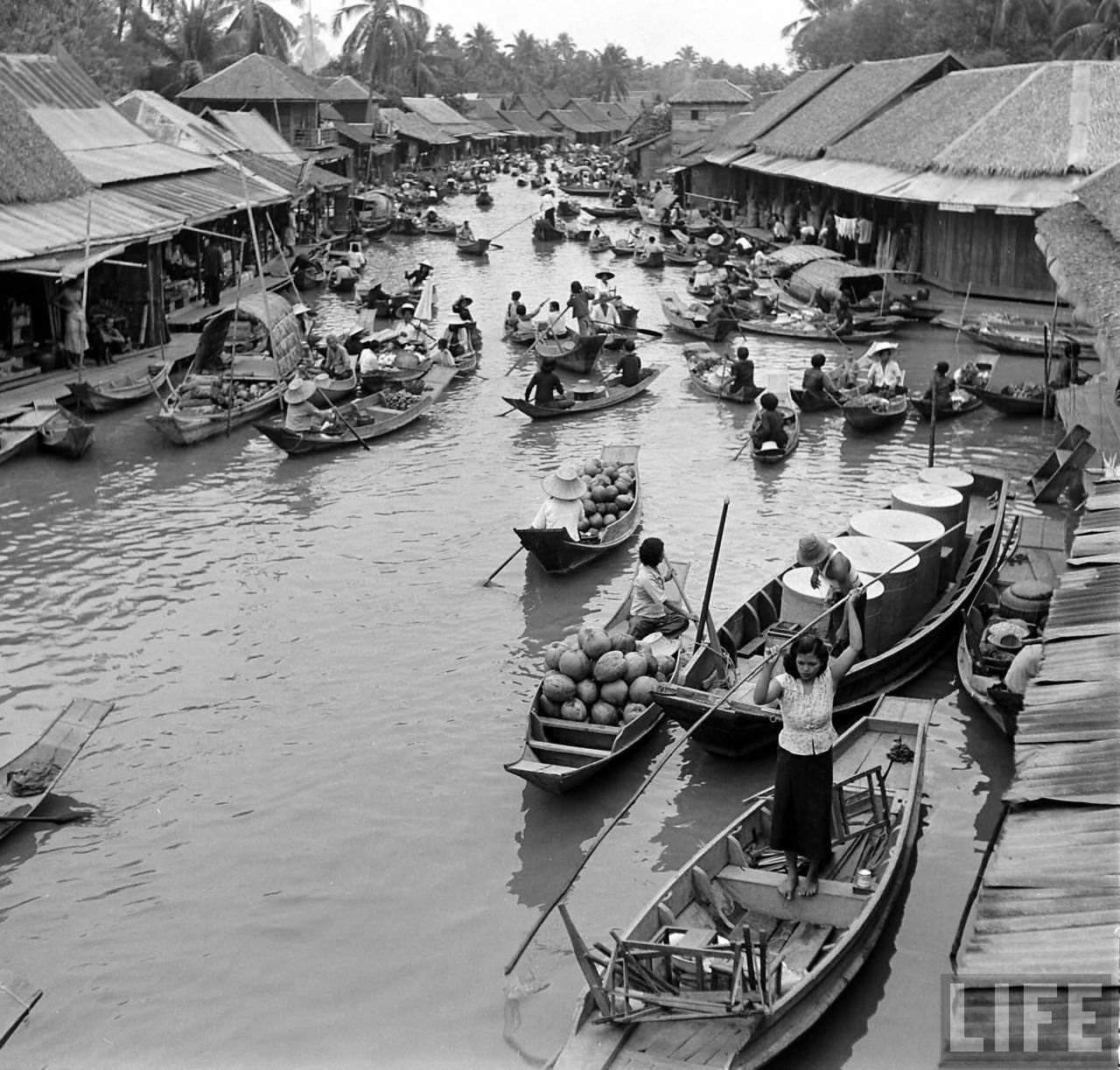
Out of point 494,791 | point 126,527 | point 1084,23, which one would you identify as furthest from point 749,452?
point 1084,23

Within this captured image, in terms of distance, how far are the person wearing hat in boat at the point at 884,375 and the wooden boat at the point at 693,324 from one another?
4.75 meters

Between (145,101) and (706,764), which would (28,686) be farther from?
(145,101)

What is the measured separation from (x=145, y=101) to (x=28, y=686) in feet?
78.6

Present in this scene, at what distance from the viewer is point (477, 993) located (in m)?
7.14

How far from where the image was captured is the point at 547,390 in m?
18.8

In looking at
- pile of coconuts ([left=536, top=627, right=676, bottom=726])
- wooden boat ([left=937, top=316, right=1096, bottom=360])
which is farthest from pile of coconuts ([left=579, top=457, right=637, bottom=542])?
wooden boat ([left=937, top=316, right=1096, bottom=360])

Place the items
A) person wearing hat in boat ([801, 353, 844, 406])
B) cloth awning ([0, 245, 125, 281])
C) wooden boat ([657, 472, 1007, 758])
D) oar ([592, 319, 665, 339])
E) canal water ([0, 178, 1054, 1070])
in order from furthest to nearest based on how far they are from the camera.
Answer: oar ([592, 319, 665, 339]) → person wearing hat in boat ([801, 353, 844, 406]) → cloth awning ([0, 245, 125, 281]) → wooden boat ([657, 472, 1007, 758]) → canal water ([0, 178, 1054, 1070])

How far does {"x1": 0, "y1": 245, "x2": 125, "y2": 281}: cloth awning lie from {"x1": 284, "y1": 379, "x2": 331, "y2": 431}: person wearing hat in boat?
131 inches

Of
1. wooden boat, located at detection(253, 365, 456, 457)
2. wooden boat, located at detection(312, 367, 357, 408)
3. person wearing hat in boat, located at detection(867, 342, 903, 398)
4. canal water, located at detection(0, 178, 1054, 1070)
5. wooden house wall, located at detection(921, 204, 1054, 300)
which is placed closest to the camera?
canal water, located at detection(0, 178, 1054, 1070)

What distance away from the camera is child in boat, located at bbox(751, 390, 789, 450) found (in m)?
16.8

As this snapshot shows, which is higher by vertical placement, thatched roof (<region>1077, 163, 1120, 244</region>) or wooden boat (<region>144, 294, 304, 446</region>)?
thatched roof (<region>1077, 163, 1120, 244</region>)

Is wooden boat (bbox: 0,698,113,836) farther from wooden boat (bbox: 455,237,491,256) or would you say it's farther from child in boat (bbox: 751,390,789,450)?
wooden boat (bbox: 455,237,491,256)

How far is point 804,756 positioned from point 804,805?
0.30 meters

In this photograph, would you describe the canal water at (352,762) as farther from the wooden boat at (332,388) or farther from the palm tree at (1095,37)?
the palm tree at (1095,37)
